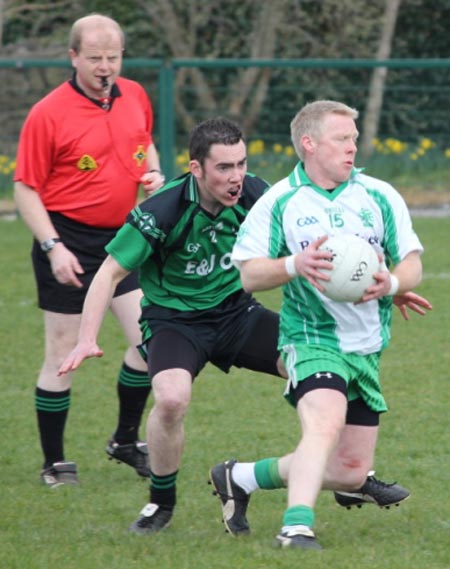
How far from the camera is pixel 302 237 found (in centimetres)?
509

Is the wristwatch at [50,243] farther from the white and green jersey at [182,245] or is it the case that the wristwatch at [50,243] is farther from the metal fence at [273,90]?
the metal fence at [273,90]

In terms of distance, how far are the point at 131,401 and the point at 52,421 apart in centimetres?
41

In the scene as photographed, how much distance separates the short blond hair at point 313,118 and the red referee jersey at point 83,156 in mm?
1619

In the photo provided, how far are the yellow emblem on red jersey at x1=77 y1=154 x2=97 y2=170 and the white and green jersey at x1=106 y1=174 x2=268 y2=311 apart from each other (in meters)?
0.94

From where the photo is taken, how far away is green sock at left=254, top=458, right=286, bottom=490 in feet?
17.6

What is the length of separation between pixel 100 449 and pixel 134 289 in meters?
1.02

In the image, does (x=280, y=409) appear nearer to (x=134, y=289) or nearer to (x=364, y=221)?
(x=134, y=289)

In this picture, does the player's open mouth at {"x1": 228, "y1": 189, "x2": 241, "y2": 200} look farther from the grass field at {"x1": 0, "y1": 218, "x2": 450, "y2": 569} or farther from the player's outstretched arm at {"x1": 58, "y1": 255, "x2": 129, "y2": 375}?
the grass field at {"x1": 0, "y1": 218, "x2": 450, "y2": 569}

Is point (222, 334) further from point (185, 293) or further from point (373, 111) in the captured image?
point (373, 111)

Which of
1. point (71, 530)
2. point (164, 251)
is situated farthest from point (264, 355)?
point (71, 530)

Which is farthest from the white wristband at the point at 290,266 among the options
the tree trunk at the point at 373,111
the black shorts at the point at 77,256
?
the tree trunk at the point at 373,111

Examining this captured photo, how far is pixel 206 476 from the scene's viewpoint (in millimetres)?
6598

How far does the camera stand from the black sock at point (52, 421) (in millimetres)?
6621

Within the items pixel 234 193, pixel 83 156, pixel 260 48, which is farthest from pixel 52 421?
pixel 260 48
